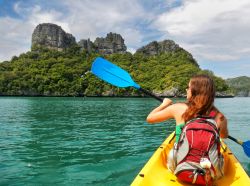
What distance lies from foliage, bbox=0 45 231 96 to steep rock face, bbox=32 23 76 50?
49.4 ft

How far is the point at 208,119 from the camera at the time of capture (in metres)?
3.73

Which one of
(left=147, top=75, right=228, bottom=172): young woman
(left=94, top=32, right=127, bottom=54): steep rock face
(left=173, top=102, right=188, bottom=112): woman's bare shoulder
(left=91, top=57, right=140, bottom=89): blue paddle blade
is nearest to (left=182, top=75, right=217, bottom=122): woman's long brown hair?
(left=147, top=75, right=228, bottom=172): young woman

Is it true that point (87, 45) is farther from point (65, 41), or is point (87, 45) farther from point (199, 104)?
point (199, 104)

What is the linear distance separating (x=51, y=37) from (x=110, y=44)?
34.5m

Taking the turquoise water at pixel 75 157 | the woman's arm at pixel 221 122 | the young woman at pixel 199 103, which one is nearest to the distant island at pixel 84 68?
the turquoise water at pixel 75 157

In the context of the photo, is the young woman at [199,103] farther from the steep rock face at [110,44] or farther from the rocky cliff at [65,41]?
the steep rock face at [110,44]

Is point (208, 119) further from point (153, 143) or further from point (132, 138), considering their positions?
point (132, 138)

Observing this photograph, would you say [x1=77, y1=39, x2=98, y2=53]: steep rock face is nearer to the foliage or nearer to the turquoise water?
the foliage

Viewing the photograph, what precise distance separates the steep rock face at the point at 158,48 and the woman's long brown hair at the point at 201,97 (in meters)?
183

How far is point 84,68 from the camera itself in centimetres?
14412

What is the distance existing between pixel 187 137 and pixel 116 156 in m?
5.37

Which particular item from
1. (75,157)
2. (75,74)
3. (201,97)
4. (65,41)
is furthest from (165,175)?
(65,41)

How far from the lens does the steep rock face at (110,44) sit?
191375 mm

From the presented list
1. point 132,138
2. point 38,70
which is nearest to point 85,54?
Result: point 38,70
